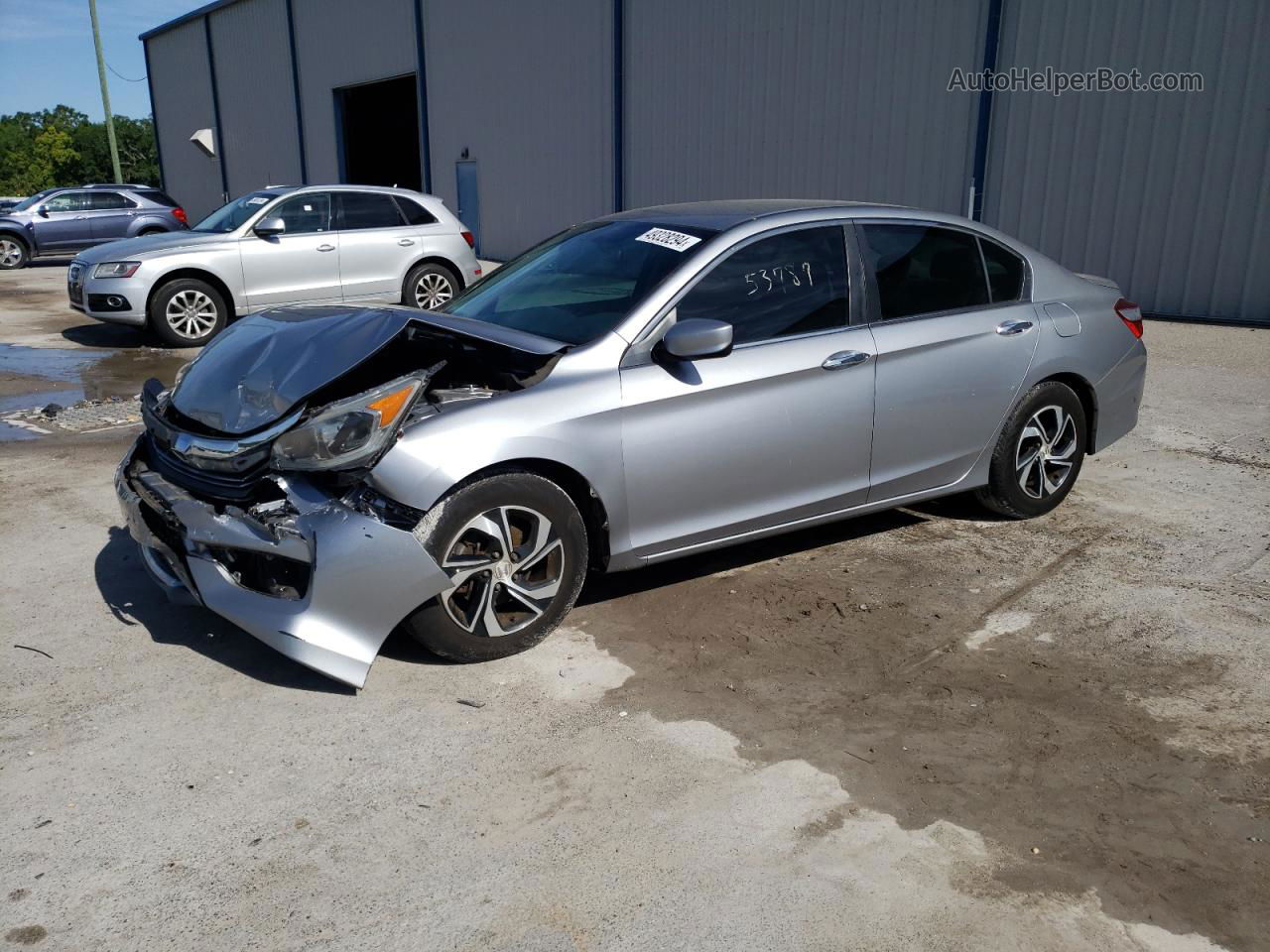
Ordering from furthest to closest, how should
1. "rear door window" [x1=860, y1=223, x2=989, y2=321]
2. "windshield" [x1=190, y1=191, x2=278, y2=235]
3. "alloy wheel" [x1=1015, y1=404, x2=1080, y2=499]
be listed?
1. "windshield" [x1=190, y1=191, x2=278, y2=235]
2. "alloy wheel" [x1=1015, y1=404, x2=1080, y2=499]
3. "rear door window" [x1=860, y1=223, x2=989, y2=321]

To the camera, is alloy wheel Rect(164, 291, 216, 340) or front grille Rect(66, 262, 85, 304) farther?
front grille Rect(66, 262, 85, 304)

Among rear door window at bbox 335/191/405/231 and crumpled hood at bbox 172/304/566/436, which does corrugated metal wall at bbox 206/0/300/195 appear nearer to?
rear door window at bbox 335/191/405/231

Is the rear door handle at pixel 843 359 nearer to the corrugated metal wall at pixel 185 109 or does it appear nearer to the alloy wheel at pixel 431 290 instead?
the alloy wheel at pixel 431 290

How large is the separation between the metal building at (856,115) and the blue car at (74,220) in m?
→ 5.55

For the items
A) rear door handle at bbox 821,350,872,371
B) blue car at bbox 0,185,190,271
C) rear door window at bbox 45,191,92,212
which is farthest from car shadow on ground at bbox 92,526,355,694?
rear door window at bbox 45,191,92,212

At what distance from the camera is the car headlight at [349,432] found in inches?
147

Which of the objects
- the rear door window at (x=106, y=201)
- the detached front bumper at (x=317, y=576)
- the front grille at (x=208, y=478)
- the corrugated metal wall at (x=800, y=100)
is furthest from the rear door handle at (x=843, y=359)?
the rear door window at (x=106, y=201)

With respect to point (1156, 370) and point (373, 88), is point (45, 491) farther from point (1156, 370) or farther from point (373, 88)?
point (373, 88)

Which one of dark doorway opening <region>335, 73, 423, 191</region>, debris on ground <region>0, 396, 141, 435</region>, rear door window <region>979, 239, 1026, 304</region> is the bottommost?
debris on ground <region>0, 396, 141, 435</region>

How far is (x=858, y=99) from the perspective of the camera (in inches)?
553

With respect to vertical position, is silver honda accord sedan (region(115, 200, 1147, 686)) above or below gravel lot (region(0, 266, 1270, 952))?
above

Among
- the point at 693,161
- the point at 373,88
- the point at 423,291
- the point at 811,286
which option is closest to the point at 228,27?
the point at 373,88

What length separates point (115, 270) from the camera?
1117cm

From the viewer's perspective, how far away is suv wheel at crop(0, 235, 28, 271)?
72.6 feet
